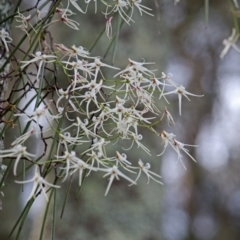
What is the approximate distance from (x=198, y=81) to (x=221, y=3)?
0.31 metres

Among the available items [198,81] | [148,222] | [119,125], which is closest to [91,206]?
[148,222]

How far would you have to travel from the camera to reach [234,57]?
184 cm

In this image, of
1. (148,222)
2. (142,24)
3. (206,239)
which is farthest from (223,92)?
(148,222)

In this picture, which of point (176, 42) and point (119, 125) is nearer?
point (119, 125)

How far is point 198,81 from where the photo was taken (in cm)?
181

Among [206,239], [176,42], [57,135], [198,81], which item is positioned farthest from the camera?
[206,239]

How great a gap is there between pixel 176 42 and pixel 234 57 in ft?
1.03

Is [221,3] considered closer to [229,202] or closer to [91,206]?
[229,202]

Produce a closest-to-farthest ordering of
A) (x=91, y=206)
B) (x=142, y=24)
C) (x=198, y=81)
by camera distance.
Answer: (x=91, y=206) < (x=142, y=24) < (x=198, y=81)

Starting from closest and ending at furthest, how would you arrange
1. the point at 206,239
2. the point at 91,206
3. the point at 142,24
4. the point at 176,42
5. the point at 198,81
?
the point at 91,206
the point at 142,24
the point at 176,42
the point at 198,81
the point at 206,239

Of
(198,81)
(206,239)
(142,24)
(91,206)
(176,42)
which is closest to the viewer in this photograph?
(91,206)

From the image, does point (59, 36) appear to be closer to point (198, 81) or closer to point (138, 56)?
point (138, 56)

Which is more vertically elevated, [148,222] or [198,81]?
[198,81]

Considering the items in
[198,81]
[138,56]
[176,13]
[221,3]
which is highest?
[221,3]
